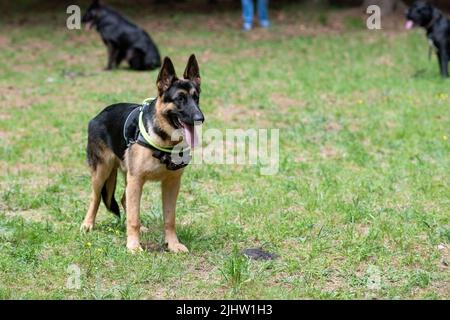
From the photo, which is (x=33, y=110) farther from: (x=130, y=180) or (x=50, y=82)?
(x=130, y=180)

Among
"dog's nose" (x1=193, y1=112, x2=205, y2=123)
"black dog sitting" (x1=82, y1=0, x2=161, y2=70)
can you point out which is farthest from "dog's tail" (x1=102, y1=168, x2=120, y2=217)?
→ "black dog sitting" (x1=82, y1=0, x2=161, y2=70)

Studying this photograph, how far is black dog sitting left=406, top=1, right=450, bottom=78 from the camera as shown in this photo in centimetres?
1298

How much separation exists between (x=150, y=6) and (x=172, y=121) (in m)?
15.4

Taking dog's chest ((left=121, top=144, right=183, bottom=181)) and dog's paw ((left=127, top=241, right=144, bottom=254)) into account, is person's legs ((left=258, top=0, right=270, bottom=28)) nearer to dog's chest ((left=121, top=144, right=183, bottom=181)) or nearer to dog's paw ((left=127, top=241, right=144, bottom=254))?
dog's chest ((left=121, top=144, right=183, bottom=181))

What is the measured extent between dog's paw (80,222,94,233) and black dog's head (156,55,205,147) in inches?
52.1

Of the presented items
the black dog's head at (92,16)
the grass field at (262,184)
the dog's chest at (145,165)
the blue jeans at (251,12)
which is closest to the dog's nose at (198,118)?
the dog's chest at (145,165)

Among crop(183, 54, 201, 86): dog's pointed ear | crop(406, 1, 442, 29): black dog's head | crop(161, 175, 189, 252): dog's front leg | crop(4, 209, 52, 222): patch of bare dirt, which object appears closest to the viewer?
crop(183, 54, 201, 86): dog's pointed ear

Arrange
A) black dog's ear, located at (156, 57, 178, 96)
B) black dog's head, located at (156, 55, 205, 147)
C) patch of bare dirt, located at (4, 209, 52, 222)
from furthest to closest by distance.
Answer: patch of bare dirt, located at (4, 209, 52, 222)
black dog's ear, located at (156, 57, 178, 96)
black dog's head, located at (156, 55, 205, 147)

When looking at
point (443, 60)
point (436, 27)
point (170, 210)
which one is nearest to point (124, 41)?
point (436, 27)

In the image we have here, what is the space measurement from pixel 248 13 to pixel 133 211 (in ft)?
41.2

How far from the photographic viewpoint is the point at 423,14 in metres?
13.2

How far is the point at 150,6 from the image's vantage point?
20172 millimetres

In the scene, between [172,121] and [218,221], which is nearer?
[172,121]

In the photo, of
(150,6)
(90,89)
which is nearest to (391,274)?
(90,89)
